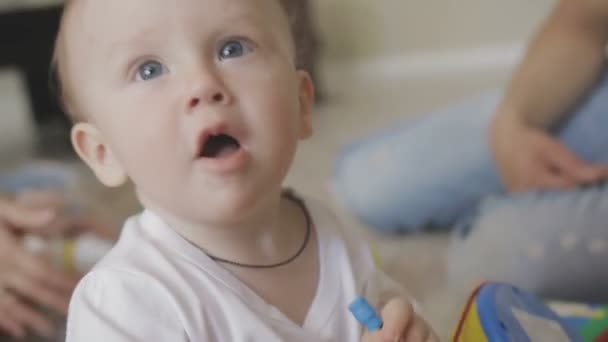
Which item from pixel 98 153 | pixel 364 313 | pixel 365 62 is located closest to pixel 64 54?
pixel 98 153

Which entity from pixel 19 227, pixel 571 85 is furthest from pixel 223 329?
pixel 571 85

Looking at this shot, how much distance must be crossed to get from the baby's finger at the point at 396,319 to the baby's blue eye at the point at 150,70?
22 cm

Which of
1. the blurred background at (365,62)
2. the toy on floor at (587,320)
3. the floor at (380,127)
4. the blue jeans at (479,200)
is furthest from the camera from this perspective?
the blurred background at (365,62)

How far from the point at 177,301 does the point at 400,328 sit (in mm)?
151

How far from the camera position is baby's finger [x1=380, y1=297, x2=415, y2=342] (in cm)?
55

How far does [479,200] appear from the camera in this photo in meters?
1.24

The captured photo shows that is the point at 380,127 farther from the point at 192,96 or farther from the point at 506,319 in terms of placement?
the point at 192,96

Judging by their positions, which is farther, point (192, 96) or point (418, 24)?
point (418, 24)

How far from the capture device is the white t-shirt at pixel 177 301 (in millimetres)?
531

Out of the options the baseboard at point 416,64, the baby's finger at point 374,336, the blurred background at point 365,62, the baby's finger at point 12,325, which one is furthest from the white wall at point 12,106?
the baby's finger at point 374,336

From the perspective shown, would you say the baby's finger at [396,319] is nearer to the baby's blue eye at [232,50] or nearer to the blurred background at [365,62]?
the baby's blue eye at [232,50]

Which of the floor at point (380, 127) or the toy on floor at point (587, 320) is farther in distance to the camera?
the floor at point (380, 127)

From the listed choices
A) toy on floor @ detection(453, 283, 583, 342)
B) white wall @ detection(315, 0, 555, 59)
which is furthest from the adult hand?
white wall @ detection(315, 0, 555, 59)

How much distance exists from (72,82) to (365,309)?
267 mm
